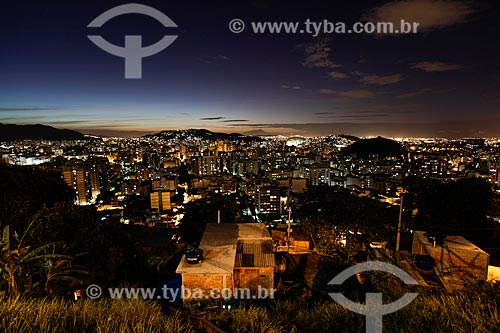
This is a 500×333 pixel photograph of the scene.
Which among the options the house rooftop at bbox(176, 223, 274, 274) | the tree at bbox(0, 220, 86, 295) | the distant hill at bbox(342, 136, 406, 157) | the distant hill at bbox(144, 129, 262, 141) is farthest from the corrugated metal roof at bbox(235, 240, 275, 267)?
the distant hill at bbox(144, 129, 262, 141)

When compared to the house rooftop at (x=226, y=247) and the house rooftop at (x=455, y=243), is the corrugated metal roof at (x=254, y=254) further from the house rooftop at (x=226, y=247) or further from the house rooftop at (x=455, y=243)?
the house rooftop at (x=455, y=243)

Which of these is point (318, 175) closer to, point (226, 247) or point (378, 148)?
point (378, 148)

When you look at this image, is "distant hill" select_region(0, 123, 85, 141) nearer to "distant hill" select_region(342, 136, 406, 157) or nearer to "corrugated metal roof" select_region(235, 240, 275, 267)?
"distant hill" select_region(342, 136, 406, 157)

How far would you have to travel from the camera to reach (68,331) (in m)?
2.07

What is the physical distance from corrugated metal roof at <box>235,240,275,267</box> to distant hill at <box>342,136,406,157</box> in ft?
185

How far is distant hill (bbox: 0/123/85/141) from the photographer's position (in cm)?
7519

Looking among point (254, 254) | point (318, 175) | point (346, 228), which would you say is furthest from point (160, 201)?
point (318, 175)

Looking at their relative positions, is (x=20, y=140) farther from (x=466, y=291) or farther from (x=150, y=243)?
(x=466, y=291)

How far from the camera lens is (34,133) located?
3381 inches

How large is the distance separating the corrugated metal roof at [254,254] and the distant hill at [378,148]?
56.3 meters

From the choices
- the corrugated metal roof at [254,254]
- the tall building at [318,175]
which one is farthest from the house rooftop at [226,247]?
the tall building at [318,175]

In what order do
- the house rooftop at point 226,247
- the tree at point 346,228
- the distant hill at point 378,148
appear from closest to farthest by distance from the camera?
the house rooftop at point 226,247 → the tree at point 346,228 → the distant hill at point 378,148

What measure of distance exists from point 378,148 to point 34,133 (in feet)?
326

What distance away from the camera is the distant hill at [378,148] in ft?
181
